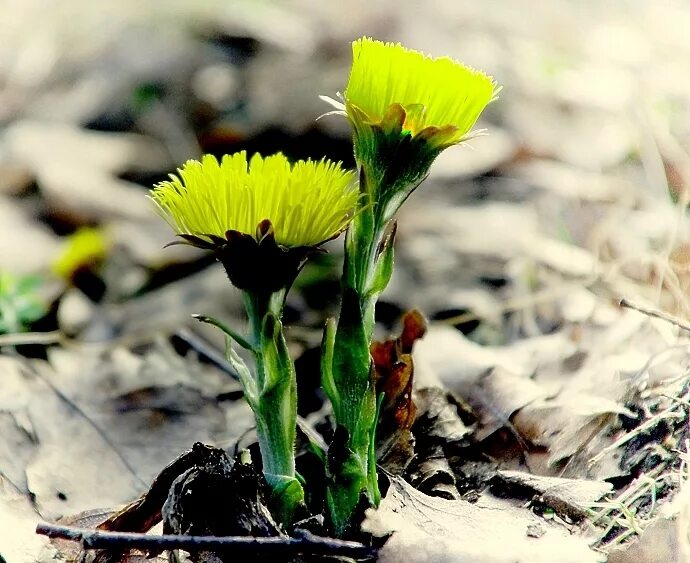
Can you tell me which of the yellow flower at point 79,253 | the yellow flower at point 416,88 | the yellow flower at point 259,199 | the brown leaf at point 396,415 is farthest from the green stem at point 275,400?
the yellow flower at point 79,253

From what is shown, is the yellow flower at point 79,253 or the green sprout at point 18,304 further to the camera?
the yellow flower at point 79,253

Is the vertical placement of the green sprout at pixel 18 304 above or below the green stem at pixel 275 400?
below

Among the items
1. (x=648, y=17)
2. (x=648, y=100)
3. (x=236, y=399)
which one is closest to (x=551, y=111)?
(x=648, y=100)

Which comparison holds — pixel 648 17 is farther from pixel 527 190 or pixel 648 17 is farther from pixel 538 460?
pixel 538 460

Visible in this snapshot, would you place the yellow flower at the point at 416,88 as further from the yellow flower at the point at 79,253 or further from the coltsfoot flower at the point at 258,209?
the yellow flower at the point at 79,253

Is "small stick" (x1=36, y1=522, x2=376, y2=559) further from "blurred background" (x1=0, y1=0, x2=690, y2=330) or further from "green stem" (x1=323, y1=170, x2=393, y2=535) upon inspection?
"blurred background" (x1=0, y1=0, x2=690, y2=330)

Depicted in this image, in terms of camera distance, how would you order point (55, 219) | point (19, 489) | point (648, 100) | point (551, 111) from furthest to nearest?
point (551, 111)
point (648, 100)
point (55, 219)
point (19, 489)

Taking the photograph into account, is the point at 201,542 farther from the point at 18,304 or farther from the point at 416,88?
the point at 18,304
